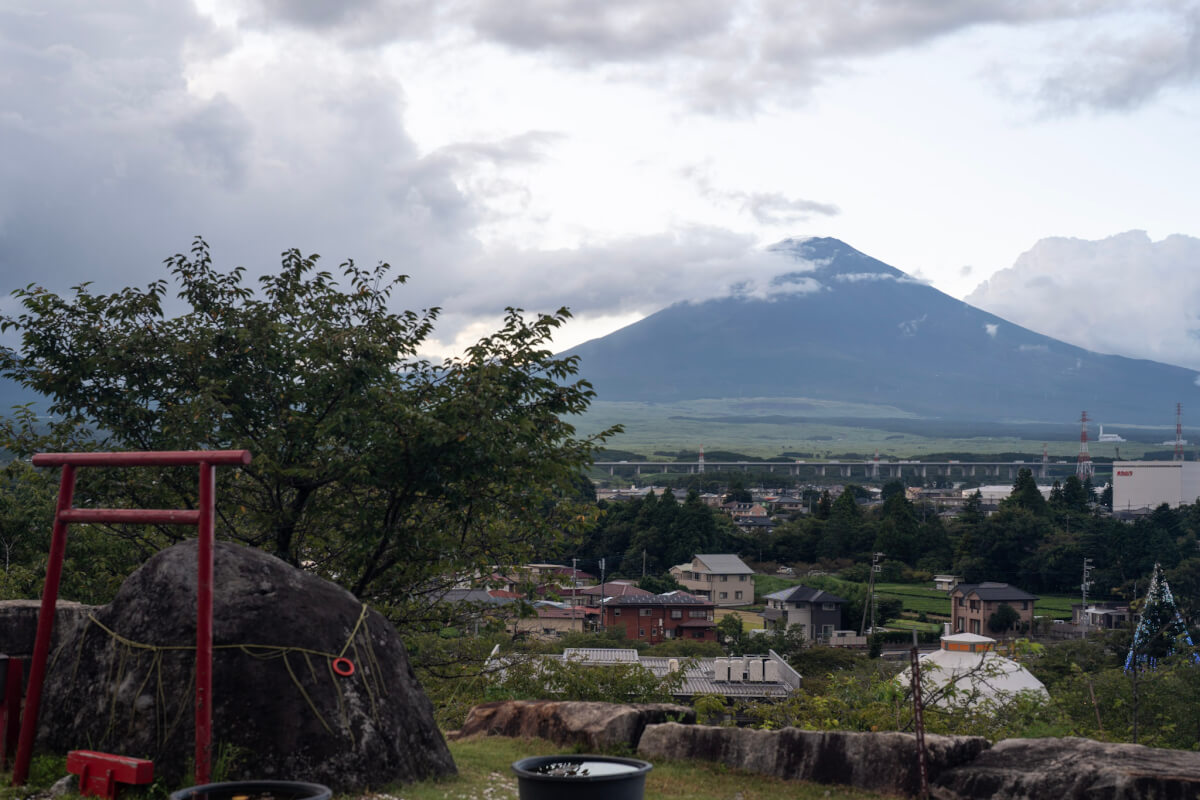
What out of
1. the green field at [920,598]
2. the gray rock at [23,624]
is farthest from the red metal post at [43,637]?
the green field at [920,598]

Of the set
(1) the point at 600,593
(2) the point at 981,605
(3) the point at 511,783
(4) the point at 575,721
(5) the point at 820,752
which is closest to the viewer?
(3) the point at 511,783

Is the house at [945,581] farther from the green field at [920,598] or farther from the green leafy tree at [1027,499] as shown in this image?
the green leafy tree at [1027,499]

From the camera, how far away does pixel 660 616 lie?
195 feet

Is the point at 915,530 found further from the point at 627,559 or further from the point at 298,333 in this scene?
the point at 298,333

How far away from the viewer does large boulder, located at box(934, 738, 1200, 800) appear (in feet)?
26.0

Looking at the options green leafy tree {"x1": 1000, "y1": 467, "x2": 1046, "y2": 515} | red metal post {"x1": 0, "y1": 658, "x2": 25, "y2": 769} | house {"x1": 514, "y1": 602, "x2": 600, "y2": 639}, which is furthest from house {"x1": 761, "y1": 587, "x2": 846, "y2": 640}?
red metal post {"x1": 0, "y1": 658, "x2": 25, "y2": 769}

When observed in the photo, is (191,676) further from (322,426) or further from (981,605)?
(981,605)

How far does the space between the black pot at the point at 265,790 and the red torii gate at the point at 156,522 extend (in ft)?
1.81

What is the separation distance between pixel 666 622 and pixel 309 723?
170ft

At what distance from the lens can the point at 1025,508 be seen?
8469 cm

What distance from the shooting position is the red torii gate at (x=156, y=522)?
7387 millimetres

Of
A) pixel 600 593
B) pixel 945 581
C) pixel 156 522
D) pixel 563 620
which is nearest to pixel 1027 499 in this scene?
pixel 945 581

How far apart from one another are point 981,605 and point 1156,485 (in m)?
77.0

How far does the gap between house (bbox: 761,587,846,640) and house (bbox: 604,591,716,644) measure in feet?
14.2
